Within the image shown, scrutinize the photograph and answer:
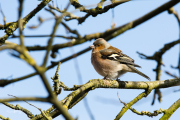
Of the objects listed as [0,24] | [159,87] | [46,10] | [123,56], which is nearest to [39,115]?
[46,10]

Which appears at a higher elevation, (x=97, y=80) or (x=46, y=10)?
(x=46, y=10)

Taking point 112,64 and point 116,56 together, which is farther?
point 116,56

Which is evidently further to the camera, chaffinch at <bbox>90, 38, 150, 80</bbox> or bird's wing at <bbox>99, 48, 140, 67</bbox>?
bird's wing at <bbox>99, 48, 140, 67</bbox>

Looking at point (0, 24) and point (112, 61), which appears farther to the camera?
point (112, 61)

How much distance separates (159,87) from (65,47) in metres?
3.14

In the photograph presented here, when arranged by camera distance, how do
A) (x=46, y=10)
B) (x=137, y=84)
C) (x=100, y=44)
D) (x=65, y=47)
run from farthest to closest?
(x=100, y=44)
(x=137, y=84)
(x=46, y=10)
(x=65, y=47)

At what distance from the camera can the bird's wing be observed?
721 cm

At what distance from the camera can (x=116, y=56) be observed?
7.41 metres

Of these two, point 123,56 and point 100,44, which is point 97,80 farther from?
point 100,44

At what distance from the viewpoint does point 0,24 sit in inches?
204

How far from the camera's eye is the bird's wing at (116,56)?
7.21 meters

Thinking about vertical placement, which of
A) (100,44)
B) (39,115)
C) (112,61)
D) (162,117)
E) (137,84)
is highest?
(100,44)

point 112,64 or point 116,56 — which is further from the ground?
point 116,56

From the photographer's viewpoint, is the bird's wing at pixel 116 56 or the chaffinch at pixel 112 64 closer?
the chaffinch at pixel 112 64
